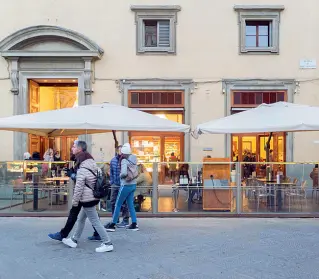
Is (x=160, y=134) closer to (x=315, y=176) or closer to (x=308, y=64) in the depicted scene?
(x=308, y=64)

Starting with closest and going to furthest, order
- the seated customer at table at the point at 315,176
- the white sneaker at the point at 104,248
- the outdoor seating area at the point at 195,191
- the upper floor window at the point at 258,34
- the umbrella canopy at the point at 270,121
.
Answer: the white sneaker at the point at 104,248 < the umbrella canopy at the point at 270,121 < the seated customer at table at the point at 315,176 < the outdoor seating area at the point at 195,191 < the upper floor window at the point at 258,34

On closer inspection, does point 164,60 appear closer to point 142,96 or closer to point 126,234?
point 142,96

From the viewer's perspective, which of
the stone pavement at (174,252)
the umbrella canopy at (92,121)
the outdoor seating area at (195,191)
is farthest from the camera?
the outdoor seating area at (195,191)

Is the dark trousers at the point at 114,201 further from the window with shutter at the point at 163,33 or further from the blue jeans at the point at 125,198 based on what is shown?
the window with shutter at the point at 163,33

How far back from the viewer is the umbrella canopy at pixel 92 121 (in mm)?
9805

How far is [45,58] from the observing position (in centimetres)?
1510

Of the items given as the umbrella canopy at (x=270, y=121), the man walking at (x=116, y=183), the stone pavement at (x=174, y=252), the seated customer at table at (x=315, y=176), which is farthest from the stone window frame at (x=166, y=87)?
the stone pavement at (x=174, y=252)

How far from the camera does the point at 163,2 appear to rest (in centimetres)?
1533

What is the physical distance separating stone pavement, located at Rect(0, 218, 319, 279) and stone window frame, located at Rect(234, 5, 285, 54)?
296 inches

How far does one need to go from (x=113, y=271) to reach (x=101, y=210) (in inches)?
179

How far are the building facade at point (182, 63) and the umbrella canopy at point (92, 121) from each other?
188 inches

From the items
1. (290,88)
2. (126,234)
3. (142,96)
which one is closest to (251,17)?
(290,88)

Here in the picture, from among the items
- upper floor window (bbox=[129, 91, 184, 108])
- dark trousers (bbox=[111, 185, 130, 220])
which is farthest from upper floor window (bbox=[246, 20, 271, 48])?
dark trousers (bbox=[111, 185, 130, 220])

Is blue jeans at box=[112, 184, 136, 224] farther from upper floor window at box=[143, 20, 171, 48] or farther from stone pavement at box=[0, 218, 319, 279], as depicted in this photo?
upper floor window at box=[143, 20, 171, 48]
